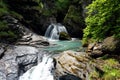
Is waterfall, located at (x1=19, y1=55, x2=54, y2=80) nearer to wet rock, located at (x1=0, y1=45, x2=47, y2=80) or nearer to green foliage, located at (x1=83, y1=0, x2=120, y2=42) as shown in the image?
wet rock, located at (x1=0, y1=45, x2=47, y2=80)

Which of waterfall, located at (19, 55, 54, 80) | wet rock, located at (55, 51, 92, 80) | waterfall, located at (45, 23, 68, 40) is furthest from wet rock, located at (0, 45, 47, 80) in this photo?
waterfall, located at (45, 23, 68, 40)

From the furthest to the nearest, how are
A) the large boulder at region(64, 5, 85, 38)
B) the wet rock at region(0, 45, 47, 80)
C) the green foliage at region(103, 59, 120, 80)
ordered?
the large boulder at region(64, 5, 85, 38) → the wet rock at region(0, 45, 47, 80) → the green foliage at region(103, 59, 120, 80)

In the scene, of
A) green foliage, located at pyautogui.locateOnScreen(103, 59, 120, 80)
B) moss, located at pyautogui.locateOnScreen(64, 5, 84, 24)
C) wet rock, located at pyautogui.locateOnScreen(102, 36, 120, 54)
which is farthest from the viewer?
moss, located at pyautogui.locateOnScreen(64, 5, 84, 24)

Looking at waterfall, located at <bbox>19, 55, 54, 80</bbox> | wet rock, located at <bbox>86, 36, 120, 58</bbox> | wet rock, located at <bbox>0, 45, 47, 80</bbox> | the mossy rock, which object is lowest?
waterfall, located at <bbox>19, 55, 54, 80</bbox>

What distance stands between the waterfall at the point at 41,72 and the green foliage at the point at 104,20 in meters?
4.52

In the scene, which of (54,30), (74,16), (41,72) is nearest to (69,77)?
(41,72)

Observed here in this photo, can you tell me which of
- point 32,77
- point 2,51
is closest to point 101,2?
point 32,77

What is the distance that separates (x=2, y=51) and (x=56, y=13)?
2104cm

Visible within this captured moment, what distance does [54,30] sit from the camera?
3459 cm

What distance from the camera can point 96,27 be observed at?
1441cm

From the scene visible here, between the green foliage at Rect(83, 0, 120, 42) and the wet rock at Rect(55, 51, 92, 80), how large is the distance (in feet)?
5.45

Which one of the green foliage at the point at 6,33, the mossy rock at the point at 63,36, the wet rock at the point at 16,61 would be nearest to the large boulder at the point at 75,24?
the mossy rock at the point at 63,36

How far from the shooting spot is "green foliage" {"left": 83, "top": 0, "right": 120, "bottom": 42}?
13.4 meters

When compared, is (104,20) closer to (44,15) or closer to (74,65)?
(74,65)
